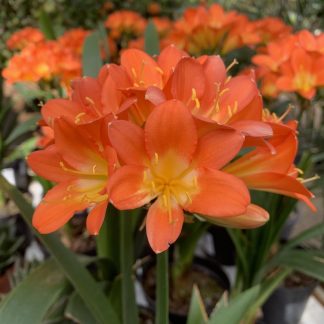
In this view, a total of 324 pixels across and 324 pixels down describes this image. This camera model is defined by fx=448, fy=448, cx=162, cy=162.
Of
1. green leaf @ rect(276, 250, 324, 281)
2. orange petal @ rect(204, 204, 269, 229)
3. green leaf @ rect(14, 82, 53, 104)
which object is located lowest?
green leaf @ rect(276, 250, 324, 281)

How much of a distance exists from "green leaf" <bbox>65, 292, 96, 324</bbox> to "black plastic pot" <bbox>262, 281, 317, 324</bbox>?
569 mm

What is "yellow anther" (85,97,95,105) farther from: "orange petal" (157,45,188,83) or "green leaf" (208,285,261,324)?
"green leaf" (208,285,261,324)

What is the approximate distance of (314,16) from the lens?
1.71 meters

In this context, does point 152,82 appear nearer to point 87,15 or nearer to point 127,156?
point 127,156

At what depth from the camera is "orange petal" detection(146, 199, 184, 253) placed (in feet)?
1.38

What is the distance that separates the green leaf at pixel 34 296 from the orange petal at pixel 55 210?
179 mm

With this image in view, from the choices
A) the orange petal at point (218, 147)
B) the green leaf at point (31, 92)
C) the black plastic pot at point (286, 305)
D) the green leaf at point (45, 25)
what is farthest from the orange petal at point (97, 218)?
the green leaf at point (45, 25)

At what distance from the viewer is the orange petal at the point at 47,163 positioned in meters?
0.48

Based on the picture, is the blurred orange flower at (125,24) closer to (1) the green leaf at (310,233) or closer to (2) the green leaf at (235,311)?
(1) the green leaf at (310,233)

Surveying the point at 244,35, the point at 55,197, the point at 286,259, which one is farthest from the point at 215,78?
the point at 244,35

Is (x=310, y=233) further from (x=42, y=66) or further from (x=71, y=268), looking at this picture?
(x=42, y=66)

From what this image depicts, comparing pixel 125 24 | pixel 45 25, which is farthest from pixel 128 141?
pixel 125 24

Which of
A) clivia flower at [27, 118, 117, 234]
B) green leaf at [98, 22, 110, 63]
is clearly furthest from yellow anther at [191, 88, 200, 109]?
green leaf at [98, 22, 110, 63]

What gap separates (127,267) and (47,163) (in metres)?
0.20
